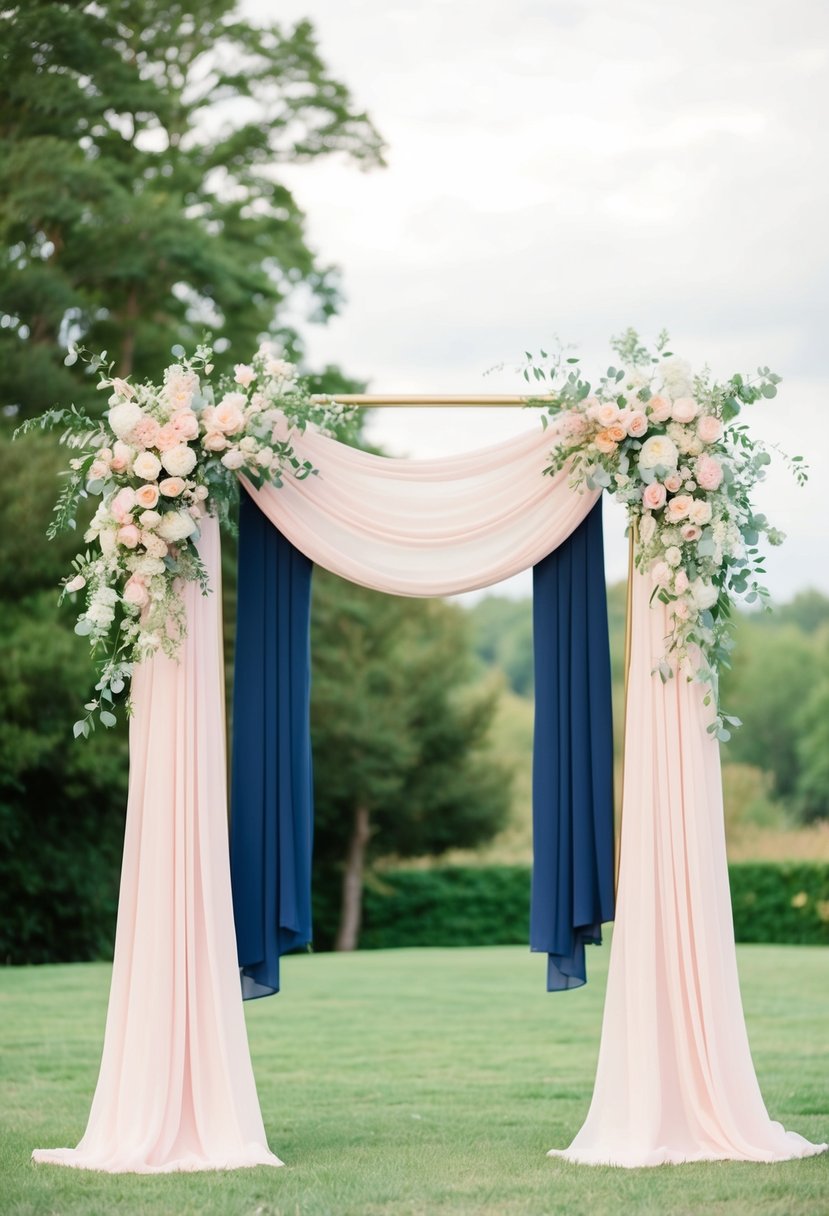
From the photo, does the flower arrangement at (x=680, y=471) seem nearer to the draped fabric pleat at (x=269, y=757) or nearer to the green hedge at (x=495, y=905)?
the draped fabric pleat at (x=269, y=757)

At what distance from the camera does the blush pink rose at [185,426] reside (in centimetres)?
514

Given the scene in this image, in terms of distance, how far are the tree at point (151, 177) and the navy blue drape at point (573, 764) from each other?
10.6m

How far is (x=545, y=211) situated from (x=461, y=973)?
1321cm

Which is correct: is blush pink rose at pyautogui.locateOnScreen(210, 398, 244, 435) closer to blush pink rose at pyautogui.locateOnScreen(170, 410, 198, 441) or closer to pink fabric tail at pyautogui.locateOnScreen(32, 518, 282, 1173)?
blush pink rose at pyautogui.locateOnScreen(170, 410, 198, 441)

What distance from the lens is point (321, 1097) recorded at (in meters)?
6.94

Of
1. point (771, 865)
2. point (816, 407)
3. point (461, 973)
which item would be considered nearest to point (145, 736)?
point (461, 973)

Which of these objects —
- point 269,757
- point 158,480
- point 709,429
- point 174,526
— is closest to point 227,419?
point 158,480

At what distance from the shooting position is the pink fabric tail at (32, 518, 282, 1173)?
4.97m

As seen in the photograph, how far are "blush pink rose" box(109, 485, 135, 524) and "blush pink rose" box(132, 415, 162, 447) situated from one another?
0.20 meters

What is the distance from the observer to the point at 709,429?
5172 mm

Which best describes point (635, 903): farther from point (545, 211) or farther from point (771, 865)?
point (545, 211)

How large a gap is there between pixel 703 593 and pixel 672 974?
136cm

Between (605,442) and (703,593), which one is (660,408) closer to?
(605,442)

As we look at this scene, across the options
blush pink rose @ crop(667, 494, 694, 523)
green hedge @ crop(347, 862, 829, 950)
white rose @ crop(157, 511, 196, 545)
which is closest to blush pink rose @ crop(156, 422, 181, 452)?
white rose @ crop(157, 511, 196, 545)
